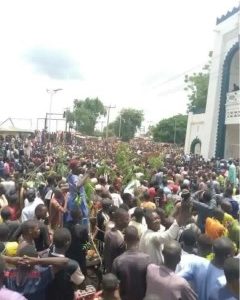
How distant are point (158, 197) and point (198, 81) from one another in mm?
37829

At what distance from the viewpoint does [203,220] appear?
6.27 m

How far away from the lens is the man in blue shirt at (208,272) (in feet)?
11.1

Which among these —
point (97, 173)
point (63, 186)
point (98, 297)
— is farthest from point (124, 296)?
point (97, 173)

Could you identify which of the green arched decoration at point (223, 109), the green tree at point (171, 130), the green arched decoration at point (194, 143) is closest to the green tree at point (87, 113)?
the green tree at point (171, 130)

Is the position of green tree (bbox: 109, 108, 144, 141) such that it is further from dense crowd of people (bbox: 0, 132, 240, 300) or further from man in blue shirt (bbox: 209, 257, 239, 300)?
man in blue shirt (bbox: 209, 257, 239, 300)

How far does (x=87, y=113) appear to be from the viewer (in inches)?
2758

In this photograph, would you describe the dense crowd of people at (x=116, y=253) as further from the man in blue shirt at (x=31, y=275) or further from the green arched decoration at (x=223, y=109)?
the green arched decoration at (x=223, y=109)

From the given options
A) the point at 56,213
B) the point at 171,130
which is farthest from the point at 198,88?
the point at 56,213

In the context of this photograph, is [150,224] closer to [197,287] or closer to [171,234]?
[171,234]

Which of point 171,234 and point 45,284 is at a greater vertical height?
point 171,234

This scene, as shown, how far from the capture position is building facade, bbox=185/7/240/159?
1048 inches

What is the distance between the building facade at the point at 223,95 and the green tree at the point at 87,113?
4158 centimetres

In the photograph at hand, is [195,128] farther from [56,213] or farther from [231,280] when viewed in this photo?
[231,280]

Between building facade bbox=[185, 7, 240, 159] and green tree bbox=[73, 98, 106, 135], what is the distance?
41583mm
